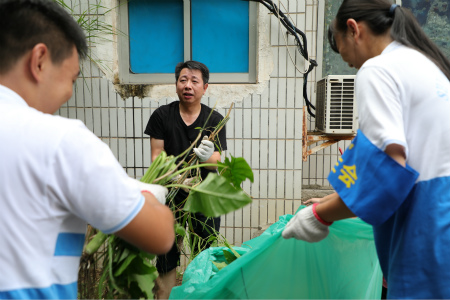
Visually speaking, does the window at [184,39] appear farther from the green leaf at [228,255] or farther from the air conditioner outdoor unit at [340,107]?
the green leaf at [228,255]

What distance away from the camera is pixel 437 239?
1229 millimetres

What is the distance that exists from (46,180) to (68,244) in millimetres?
174

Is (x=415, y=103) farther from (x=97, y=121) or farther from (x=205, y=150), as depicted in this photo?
(x=97, y=121)

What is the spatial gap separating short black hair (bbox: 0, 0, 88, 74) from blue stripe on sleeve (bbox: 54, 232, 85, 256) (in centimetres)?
40

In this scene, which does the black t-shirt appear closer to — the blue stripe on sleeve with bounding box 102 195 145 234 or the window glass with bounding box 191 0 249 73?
the window glass with bounding box 191 0 249 73

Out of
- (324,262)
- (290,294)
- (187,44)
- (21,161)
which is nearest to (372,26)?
(324,262)

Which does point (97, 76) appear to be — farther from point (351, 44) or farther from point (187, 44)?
point (351, 44)

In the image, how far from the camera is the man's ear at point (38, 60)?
2.83 feet

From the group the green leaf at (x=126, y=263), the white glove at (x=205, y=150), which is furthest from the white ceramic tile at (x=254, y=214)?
the green leaf at (x=126, y=263)

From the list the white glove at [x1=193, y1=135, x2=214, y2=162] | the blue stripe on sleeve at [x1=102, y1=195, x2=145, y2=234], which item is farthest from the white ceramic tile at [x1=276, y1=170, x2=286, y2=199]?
the blue stripe on sleeve at [x1=102, y1=195, x2=145, y2=234]

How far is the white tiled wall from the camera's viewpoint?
360 cm

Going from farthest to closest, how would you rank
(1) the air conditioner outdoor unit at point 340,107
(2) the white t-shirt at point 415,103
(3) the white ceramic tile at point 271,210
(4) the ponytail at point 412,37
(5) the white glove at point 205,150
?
(3) the white ceramic tile at point 271,210 → (1) the air conditioner outdoor unit at point 340,107 → (5) the white glove at point 205,150 → (4) the ponytail at point 412,37 → (2) the white t-shirt at point 415,103

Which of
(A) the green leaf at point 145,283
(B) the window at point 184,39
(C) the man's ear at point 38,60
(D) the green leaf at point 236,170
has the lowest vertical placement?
(A) the green leaf at point 145,283

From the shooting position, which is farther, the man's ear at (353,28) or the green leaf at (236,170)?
the green leaf at (236,170)
